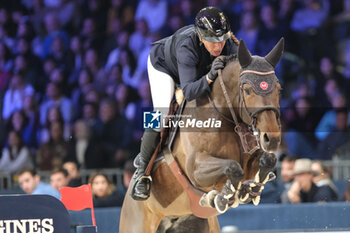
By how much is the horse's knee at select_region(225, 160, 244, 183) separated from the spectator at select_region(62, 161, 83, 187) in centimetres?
289

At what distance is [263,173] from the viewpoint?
5.33m

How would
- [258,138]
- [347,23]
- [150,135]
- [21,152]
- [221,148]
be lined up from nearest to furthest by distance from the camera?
[258,138]
[221,148]
[150,135]
[21,152]
[347,23]

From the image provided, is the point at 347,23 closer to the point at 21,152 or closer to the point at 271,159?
the point at 21,152

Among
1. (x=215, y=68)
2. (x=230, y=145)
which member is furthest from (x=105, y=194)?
(x=215, y=68)

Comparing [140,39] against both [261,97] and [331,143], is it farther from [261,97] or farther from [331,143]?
[261,97]

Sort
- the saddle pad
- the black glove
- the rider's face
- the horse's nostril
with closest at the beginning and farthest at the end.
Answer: the horse's nostril < the black glove < the rider's face < the saddle pad

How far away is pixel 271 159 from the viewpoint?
5.27 meters

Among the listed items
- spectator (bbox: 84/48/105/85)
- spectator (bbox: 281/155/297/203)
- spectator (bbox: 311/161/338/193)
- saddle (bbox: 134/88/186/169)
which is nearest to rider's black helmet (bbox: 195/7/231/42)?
saddle (bbox: 134/88/186/169)

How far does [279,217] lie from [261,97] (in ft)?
9.11

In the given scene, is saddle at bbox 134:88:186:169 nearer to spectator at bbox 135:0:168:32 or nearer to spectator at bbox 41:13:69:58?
spectator at bbox 135:0:168:32

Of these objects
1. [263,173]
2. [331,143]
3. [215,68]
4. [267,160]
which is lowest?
[331,143]

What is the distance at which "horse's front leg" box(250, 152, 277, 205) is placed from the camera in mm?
5266

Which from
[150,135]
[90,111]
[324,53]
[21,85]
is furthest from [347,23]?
[150,135]

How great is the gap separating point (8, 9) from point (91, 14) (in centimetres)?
158
